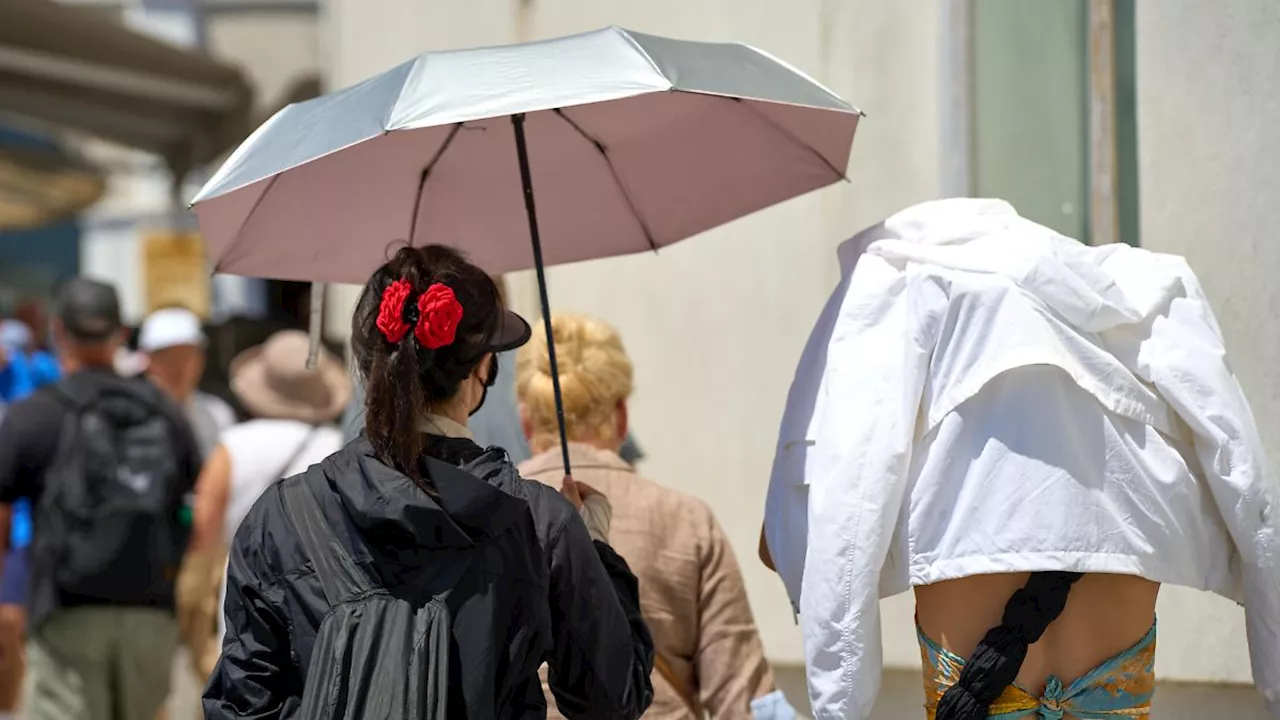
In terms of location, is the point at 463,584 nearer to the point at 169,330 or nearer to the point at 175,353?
the point at 175,353

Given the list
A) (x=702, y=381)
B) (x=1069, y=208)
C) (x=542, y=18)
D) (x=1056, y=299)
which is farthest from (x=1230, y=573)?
(x=542, y=18)

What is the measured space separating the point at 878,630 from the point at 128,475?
408 centimetres

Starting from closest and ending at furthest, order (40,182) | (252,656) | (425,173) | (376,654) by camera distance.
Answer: (376,654) → (252,656) → (425,173) → (40,182)

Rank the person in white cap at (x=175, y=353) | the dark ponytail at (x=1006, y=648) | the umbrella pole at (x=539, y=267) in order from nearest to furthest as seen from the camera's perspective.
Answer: the dark ponytail at (x=1006, y=648) < the umbrella pole at (x=539, y=267) < the person in white cap at (x=175, y=353)

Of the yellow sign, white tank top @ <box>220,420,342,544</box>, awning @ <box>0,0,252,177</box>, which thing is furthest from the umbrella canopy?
the yellow sign

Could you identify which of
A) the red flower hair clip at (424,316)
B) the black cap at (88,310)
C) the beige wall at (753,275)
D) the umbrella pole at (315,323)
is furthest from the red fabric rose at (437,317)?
the black cap at (88,310)

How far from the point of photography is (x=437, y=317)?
2867mm

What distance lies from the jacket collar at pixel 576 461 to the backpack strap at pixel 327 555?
114 cm

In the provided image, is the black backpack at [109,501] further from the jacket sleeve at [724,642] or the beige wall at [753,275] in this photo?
the jacket sleeve at [724,642]

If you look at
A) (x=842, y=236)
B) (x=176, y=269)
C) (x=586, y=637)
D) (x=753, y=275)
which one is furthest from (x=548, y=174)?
(x=176, y=269)

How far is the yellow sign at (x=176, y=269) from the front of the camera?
17250 millimetres

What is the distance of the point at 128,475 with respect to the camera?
6.80 meters

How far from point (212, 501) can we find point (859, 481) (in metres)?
3.96

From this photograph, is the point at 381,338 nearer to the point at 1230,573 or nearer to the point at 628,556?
the point at 628,556
